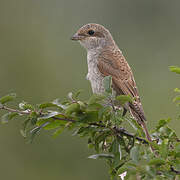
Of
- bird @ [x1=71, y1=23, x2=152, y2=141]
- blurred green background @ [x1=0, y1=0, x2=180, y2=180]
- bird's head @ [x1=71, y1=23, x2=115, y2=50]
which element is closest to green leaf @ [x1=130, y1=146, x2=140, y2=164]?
bird @ [x1=71, y1=23, x2=152, y2=141]

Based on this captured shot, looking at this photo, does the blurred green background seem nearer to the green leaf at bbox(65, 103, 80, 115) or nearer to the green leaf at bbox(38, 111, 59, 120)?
the green leaf at bbox(38, 111, 59, 120)

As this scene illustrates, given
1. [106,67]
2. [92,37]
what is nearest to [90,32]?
[92,37]

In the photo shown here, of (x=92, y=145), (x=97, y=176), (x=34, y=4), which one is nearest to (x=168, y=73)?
(x=97, y=176)

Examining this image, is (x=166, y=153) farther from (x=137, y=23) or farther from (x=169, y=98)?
(x=137, y=23)

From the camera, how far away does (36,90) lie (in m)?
8.34

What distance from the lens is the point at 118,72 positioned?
18.1ft

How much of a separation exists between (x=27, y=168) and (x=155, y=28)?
406 cm

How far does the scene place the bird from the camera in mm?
5034

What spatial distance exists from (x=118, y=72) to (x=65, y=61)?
4.02 metres

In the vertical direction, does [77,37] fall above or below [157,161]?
above

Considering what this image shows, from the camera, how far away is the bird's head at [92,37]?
602 cm

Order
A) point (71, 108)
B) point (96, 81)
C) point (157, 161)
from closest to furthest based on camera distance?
point (157, 161) → point (71, 108) → point (96, 81)

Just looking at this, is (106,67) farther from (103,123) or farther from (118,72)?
(103,123)

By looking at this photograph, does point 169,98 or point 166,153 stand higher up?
point 166,153
